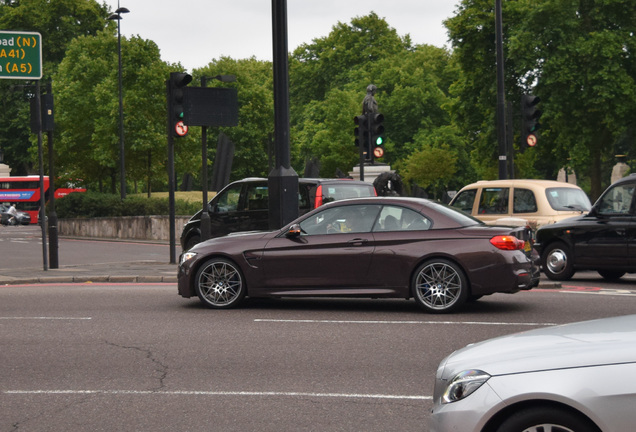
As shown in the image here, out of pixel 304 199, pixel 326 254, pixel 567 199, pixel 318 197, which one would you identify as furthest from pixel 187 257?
pixel 567 199

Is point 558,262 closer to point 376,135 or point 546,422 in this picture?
point 376,135

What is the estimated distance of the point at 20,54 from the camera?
827 inches

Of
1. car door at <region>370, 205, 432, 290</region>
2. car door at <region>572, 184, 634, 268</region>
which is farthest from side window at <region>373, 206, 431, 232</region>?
car door at <region>572, 184, 634, 268</region>

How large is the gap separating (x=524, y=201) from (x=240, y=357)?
10032 millimetres

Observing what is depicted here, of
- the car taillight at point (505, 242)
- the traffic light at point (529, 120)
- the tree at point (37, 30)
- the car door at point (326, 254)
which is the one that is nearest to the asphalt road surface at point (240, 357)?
the car door at point (326, 254)

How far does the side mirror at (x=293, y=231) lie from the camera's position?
1234cm

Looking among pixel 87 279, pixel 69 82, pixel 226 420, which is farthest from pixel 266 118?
pixel 226 420

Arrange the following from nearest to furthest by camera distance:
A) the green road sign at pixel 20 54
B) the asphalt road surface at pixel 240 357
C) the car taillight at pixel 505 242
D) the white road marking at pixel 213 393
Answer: the asphalt road surface at pixel 240 357
the white road marking at pixel 213 393
the car taillight at pixel 505 242
the green road sign at pixel 20 54

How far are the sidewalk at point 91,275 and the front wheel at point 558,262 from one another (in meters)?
6.56

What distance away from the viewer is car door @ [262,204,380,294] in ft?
39.6

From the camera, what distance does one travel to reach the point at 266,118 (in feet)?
247

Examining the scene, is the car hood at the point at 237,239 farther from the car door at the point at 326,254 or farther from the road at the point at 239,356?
the road at the point at 239,356

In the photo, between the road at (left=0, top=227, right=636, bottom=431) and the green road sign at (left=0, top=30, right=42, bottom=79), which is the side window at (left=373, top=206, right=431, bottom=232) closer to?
the road at (left=0, top=227, right=636, bottom=431)

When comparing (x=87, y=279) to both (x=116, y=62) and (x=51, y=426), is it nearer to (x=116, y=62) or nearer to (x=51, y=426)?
(x=51, y=426)
